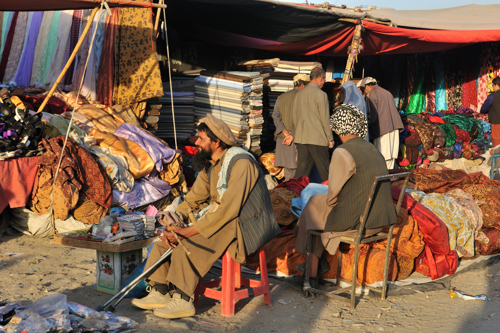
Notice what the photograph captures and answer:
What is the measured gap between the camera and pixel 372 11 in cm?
1282

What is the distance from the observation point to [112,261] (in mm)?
4137

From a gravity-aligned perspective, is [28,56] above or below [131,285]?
above

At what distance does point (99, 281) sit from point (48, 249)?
137cm

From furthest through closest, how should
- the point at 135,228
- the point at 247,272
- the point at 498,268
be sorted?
the point at 498,268 → the point at 247,272 → the point at 135,228

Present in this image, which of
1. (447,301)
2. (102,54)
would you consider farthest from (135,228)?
(102,54)

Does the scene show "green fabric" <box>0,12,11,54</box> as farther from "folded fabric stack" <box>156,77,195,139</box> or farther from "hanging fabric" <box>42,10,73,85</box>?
"folded fabric stack" <box>156,77,195,139</box>

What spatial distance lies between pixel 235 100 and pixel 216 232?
497 cm

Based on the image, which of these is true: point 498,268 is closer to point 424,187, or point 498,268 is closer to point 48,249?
point 424,187

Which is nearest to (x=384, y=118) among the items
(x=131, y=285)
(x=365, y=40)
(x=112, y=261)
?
(x=365, y=40)

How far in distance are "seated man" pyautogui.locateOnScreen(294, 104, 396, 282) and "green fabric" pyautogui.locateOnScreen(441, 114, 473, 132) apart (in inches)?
309

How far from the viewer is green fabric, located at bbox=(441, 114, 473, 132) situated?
11.2 meters

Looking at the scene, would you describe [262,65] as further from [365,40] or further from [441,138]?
[441,138]

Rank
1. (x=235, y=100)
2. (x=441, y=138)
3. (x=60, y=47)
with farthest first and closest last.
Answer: (x=441, y=138) < (x=235, y=100) < (x=60, y=47)

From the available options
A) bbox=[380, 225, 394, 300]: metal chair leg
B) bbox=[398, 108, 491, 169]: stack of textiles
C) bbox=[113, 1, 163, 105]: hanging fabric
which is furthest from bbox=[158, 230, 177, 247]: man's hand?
bbox=[398, 108, 491, 169]: stack of textiles
